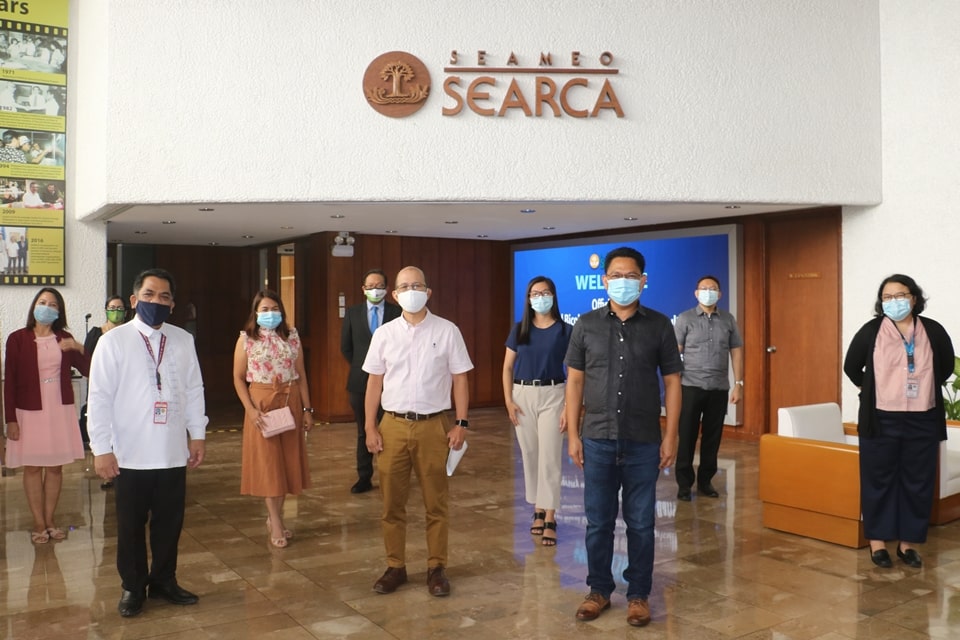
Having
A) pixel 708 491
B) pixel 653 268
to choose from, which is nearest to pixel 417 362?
pixel 708 491

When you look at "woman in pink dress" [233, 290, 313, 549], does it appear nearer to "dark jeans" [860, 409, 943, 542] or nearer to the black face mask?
the black face mask

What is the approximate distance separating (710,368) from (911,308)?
6.57 feet

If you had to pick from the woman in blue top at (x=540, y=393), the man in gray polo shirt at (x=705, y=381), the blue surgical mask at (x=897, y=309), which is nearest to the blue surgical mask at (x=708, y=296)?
the man in gray polo shirt at (x=705, y=381)

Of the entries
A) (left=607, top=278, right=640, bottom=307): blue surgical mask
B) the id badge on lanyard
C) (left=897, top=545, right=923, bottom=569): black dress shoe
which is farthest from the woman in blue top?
the id badge on lanyard

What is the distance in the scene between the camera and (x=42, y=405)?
222 inches

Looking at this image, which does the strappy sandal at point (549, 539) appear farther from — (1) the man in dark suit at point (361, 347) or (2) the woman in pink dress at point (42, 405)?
(2) the woman in pink dress at point (42, 405)

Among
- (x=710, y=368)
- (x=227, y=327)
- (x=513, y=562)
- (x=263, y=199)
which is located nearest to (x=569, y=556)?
(x=513, y=562)

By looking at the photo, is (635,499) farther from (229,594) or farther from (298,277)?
(298,277)

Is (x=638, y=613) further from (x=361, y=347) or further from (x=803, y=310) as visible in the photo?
(x=803, y=310)

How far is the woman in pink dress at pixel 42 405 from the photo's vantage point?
5.54m

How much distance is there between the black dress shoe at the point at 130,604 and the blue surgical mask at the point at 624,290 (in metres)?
2.73

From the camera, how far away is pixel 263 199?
7.88m

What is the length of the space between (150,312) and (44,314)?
1.84 m

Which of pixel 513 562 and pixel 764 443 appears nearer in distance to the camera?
pixel 513 562
